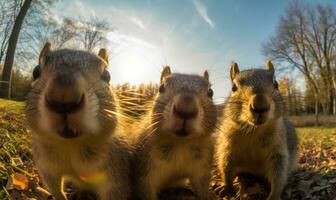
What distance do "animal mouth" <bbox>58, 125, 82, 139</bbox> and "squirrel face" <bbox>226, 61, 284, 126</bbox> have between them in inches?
68.0

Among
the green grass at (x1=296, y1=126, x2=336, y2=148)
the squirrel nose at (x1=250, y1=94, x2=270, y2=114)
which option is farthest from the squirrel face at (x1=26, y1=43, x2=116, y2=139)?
the green grass at (x1=296, y1=126, x2=336, y2=148)

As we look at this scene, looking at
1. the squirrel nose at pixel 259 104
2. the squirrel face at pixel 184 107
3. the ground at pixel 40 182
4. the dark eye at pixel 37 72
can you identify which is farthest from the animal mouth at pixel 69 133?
the squirrel nose at pixel 259 104

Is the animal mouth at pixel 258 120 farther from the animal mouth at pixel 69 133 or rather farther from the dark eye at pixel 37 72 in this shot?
the dark eye at pixel 37 72

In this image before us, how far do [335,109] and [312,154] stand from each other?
1356 inches

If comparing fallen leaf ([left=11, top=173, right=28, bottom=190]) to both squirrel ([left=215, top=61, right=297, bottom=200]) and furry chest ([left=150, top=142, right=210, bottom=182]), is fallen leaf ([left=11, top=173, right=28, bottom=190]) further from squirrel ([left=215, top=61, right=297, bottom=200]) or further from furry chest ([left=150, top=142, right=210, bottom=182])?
squirrel ([left=215, top=61, right=297, bottom=200])

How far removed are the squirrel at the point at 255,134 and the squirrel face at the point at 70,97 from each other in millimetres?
1418

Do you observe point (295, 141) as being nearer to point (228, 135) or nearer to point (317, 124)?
point (228, 135)

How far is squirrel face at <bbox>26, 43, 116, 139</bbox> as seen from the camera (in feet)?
7.35

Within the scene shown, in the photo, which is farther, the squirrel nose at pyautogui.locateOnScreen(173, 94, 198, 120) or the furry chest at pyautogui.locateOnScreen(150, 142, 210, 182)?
the furry chest at pyautogui.locateOnScreen(150, 142, 210, 182)

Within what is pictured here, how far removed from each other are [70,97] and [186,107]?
0.99 meters

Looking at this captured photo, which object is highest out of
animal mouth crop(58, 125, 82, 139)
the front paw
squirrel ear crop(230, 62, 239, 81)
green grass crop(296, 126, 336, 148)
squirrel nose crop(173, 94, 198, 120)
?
squirrel ear crop(230, 62, 239, 81)

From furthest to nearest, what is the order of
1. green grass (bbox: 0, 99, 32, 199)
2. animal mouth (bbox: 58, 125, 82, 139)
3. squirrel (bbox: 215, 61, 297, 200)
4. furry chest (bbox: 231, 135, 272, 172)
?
furry chest (bbox: 231, 135, 272, 172)
green grass (bbox: 0, 99, 32, 199)
squirrel (bbox: 215, 61, 297, 200)
animal mouth (bbox: 58, 125, 82, 139)

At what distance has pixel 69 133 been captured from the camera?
2.39 metres

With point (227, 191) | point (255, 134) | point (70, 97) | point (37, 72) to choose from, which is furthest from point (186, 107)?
point (227, 191)
